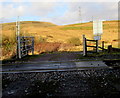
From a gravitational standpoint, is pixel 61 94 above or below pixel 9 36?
below

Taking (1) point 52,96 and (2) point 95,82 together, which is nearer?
(1) point 52,96

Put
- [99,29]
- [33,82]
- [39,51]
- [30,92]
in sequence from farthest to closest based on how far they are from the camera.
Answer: [39,51]
[99,29]
[33,82]
[30,92]

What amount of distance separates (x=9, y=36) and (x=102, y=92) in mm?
14173

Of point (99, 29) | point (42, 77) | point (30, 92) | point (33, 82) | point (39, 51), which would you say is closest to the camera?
point (30, 92)

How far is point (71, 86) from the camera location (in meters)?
3.96

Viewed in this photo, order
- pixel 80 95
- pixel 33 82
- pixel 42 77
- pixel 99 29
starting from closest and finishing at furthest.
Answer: pixel 80 95 < pixel 33 82 < pixel 42 77 < pixel 99 29

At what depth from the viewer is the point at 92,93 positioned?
3.44 meters

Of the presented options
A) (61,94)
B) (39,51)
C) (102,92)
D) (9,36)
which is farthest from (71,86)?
(9,36)

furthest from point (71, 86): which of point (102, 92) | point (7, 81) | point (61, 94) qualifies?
point (7, 81)

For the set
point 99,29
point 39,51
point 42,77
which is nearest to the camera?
point 42,77

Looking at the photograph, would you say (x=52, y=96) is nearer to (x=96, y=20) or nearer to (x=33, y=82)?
(x=33, y=82)

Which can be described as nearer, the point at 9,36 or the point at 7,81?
the point at 7,81

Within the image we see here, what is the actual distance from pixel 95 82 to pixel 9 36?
1353cm

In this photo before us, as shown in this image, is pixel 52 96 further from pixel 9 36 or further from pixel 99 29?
pixel 9 36
